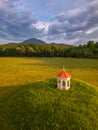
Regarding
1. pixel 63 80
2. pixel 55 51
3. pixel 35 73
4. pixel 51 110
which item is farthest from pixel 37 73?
pixel 55 51

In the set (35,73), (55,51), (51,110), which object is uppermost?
(55,51)

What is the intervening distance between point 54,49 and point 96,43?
28830mm

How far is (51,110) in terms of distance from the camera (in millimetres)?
15883

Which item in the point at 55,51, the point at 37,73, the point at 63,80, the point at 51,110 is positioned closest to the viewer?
the point at 51,110

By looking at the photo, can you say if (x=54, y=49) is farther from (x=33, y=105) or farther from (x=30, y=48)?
(x=33, y=105)

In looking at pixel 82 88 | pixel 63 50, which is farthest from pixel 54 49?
pixel 82 88

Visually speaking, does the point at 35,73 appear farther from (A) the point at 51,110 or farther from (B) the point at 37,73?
(A) the point at 51,110

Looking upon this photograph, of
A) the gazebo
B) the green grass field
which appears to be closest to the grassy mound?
the green grass field

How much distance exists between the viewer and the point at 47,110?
1594cm

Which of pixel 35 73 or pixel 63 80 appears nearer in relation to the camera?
pixel 63 80

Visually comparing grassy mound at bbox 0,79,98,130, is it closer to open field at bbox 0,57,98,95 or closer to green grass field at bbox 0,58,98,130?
green grass field at bbox 0,58,98,130

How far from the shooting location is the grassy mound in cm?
1495

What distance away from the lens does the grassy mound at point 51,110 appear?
1495 centimetres

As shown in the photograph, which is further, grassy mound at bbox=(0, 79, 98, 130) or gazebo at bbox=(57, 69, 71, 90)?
gazebo at bbox=(57, 69, 71, 90)
